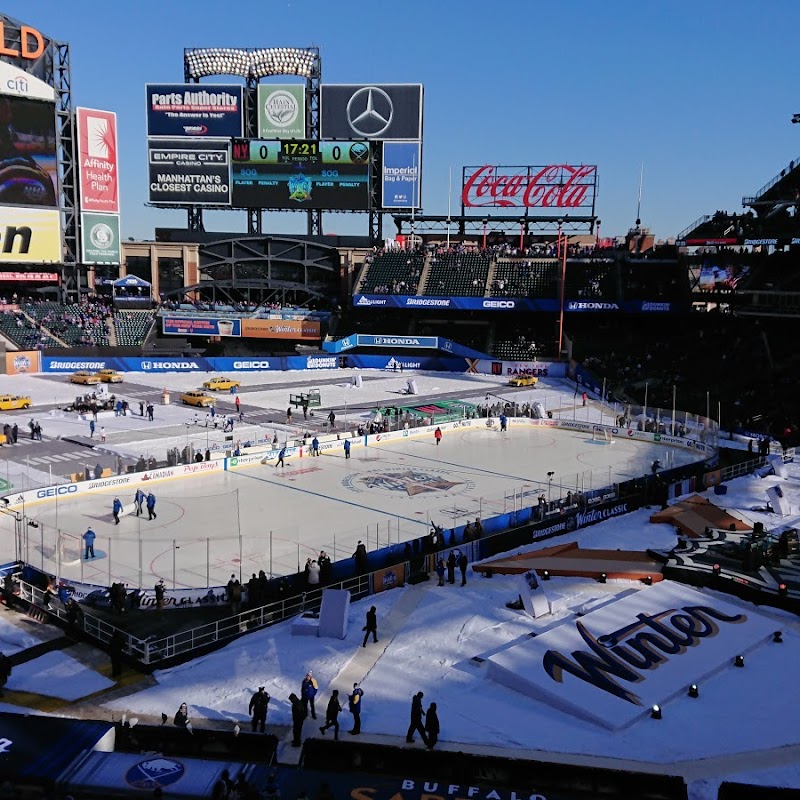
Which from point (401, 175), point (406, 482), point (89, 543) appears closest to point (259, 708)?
point (89, 543)

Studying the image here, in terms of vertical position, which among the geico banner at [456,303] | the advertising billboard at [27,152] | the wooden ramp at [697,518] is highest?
the advertising billboard at [27,152]

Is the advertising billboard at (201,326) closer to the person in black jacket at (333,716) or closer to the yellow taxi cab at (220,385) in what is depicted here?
the yellow taxi cab at (220,385)

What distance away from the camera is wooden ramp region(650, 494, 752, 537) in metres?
25.5

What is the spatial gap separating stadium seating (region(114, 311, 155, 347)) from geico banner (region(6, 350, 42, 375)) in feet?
26.5

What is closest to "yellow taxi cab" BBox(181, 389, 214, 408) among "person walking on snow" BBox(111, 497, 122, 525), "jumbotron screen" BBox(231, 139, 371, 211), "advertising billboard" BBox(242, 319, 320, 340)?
"person walking on snow" BBox(111, 497, 122, 525)

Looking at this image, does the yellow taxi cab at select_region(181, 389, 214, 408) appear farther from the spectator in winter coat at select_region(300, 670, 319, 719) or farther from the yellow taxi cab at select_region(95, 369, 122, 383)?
the spectator in winter coat at select_region(300, 670, 319, 719)

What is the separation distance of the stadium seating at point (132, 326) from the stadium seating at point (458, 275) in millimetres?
25682

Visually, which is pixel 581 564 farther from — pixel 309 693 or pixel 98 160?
pixel 98 160

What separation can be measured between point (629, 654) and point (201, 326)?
204 ft

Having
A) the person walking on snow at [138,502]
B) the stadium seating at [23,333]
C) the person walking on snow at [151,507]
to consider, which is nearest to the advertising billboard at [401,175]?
the stadium seating at [23,333]

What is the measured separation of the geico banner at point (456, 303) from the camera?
236 feet

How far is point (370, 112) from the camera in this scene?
79.2m

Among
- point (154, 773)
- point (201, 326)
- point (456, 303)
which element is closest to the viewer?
point (154, 773)

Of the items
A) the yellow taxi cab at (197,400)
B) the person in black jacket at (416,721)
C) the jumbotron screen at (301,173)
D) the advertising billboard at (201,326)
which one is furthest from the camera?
the jumbotron screen at (301,173)
